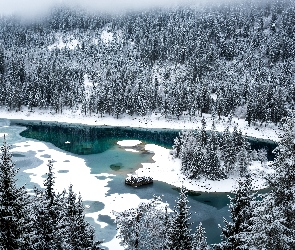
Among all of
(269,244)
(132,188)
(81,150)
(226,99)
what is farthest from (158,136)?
(269,244)

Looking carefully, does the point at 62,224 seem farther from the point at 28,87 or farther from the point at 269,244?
the point at 28,87

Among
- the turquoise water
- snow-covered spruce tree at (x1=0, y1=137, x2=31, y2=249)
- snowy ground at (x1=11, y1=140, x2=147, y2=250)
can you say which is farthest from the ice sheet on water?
snow-covered spruce tree at (x1=0, y1=137, x2=31, y2=249)

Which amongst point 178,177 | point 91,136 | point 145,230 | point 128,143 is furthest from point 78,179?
point 91,136

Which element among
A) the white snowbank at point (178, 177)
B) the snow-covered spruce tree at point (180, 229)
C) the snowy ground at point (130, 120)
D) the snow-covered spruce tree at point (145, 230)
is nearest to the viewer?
the snow-covered spruce tree at point (180, 229)

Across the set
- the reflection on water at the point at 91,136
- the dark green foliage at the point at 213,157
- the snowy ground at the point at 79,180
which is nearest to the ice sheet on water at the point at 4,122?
the reflection on water at the point at 91,136

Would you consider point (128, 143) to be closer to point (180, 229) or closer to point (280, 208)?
point (180, 229)

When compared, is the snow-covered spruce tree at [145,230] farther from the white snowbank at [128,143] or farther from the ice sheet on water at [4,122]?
the ice sheet on water at [4,122]
